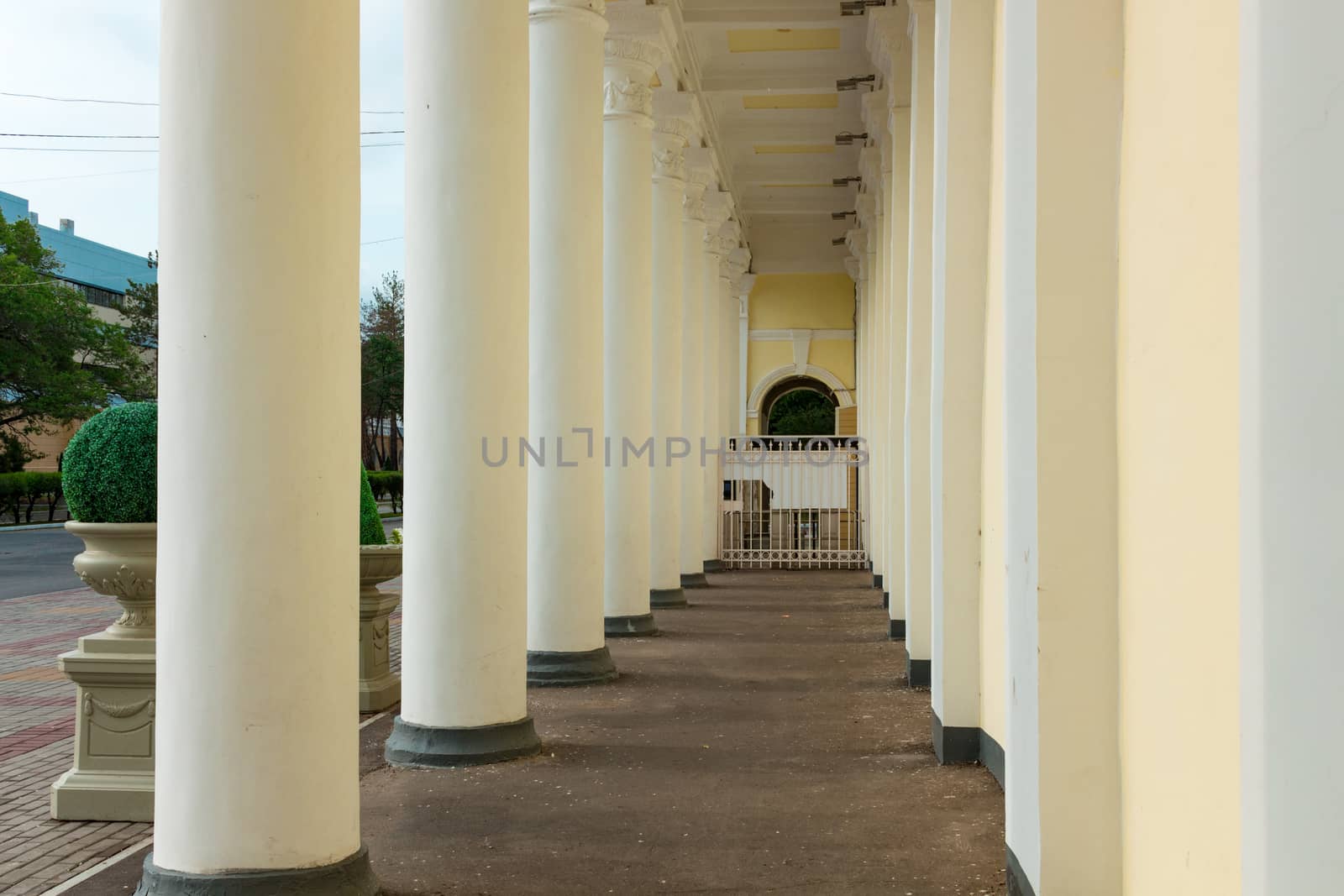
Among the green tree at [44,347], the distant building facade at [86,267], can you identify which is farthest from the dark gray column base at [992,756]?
the distant building facade at [86,267]

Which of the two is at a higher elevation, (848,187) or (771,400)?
(848,187)

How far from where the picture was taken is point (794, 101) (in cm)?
1898

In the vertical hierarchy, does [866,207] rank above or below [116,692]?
above

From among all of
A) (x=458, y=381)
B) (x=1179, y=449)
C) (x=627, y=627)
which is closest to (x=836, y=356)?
(x=627, y=627)

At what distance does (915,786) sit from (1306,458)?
5.11 metres

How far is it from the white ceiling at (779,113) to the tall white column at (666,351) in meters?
1.05

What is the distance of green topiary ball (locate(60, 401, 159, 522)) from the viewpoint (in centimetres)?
601

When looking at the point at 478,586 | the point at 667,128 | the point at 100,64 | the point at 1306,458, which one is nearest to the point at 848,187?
the point at 667,128

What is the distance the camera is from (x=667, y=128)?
51.8ft

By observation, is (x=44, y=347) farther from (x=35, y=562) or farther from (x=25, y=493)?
(x=35, y=562)

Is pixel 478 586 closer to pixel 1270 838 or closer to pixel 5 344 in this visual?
pixel 1270 838

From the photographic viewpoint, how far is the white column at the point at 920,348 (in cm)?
936

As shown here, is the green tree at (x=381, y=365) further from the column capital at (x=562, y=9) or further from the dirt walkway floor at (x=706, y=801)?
the dirt walkway floor at (x=706, y=801)

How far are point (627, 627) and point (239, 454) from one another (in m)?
8.81
